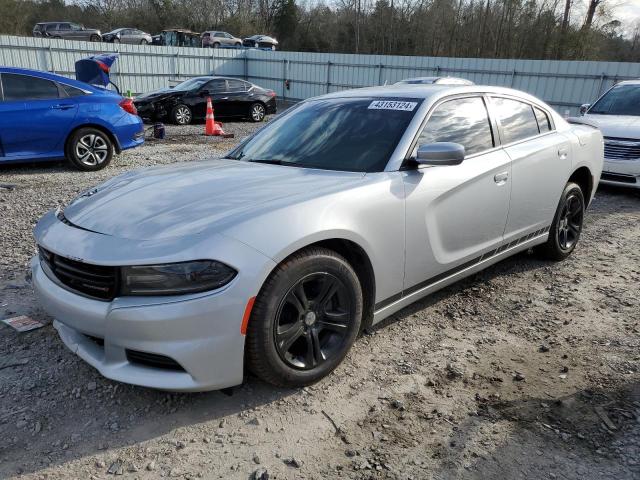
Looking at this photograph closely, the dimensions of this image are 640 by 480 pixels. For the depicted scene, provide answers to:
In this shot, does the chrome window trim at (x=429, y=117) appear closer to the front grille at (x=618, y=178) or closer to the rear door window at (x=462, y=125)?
the rear door window at (x=462, y=125)

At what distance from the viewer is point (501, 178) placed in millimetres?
3797

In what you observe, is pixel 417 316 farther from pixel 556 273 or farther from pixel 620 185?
pixel 620 185

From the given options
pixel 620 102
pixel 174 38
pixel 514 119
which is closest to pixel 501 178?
pixel 514 119

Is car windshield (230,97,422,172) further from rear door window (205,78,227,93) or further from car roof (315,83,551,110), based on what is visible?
rear door window (205,78,227,93)

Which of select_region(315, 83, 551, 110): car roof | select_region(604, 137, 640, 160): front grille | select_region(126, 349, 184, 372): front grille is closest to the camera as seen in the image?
select_region(126, 349, 184, 372): front grille

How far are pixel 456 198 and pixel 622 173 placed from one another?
5853mm

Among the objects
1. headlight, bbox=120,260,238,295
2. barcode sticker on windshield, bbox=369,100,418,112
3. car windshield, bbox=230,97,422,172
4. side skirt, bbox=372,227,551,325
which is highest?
barcode sticker on windshield, bbox=369,100,418,112

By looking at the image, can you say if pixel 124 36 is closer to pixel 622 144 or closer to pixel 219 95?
pixel 219 95

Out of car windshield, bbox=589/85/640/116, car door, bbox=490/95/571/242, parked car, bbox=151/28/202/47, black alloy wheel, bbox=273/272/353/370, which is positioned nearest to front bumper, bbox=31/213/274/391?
black alloy wheel, bbox=273/272/353/370

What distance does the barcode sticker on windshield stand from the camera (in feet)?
11.5

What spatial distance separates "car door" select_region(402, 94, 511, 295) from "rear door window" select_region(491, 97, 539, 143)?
6.7 inches

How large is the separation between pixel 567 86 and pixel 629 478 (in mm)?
16624

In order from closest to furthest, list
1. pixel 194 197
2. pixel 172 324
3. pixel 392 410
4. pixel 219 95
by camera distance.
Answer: pixel 172 324, pixel 392 410, pixel 194 197, pixel 219 95

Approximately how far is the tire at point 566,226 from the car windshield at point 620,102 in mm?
4902
